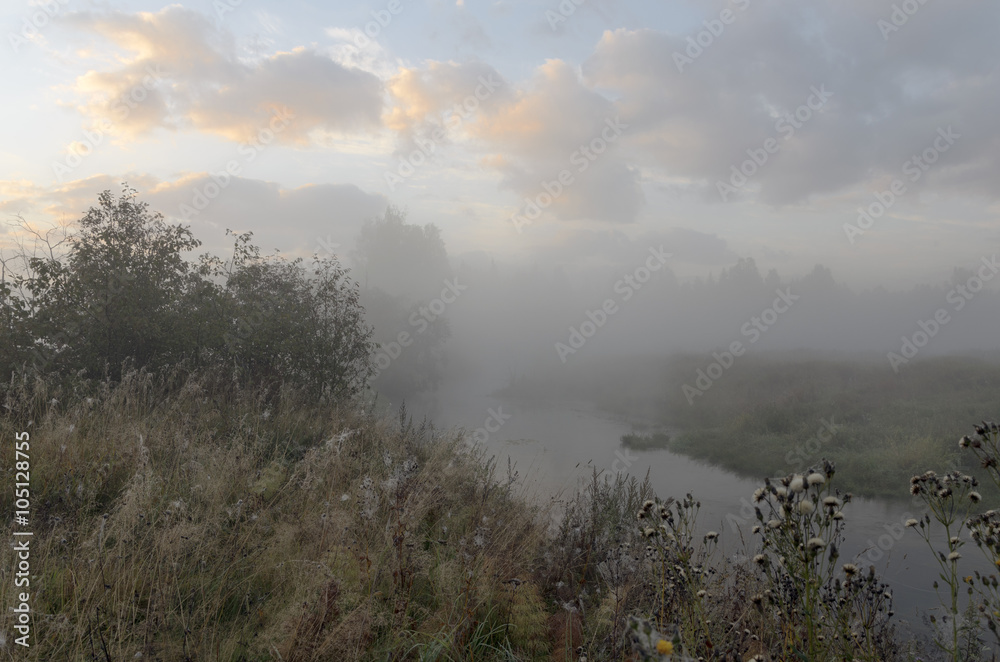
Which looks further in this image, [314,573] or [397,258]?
[397,258]

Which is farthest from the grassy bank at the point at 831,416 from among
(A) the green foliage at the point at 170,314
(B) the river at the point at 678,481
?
(A) the green foliage at the point at 170,314

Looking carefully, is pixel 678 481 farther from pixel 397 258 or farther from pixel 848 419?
pixel 397 258

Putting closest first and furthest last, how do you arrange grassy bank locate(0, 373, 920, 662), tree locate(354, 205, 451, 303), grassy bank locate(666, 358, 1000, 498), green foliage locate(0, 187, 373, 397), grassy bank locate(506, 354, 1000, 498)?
grassy bank locate(0, 373, 920, 662) → green foliage locate(0, 187, 373, 397) → grassy bank locate(666, 358, 1000, 498) → grassy bank locate(506, 354, 1000, 498) → tree locate(354, 205, 451, 303)

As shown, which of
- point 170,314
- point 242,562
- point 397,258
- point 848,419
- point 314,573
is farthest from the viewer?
point 397,258

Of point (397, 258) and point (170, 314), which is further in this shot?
point (397, 258)

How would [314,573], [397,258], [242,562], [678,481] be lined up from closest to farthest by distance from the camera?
[314,573] → [242,562] → [678,481] → [397,258]

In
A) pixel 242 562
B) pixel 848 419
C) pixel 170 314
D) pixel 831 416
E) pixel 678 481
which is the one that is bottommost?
pixel 678 481

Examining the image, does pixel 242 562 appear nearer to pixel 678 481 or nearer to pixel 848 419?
pixel 678 481

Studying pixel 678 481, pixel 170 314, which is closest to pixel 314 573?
pixel 170 314

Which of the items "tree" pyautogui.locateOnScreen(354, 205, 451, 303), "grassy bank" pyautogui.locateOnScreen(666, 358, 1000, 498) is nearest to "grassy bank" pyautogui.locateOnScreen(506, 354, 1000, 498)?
"grassy bank" pyautogui.locateOnScreen(666, 358, 1000, 498)

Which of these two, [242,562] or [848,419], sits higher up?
[242,562]

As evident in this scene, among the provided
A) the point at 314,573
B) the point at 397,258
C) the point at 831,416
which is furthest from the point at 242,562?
the point at 397,258

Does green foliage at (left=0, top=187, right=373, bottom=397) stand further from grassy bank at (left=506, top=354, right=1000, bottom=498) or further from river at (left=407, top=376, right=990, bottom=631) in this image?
grassy bank at (left=506, top=354, right=1000, bottom=498)

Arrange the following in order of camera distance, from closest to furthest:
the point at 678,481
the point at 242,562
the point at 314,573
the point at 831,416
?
the point at 314,573 → the point at 242,562 → the point at 678,481 → the point at 831,416
